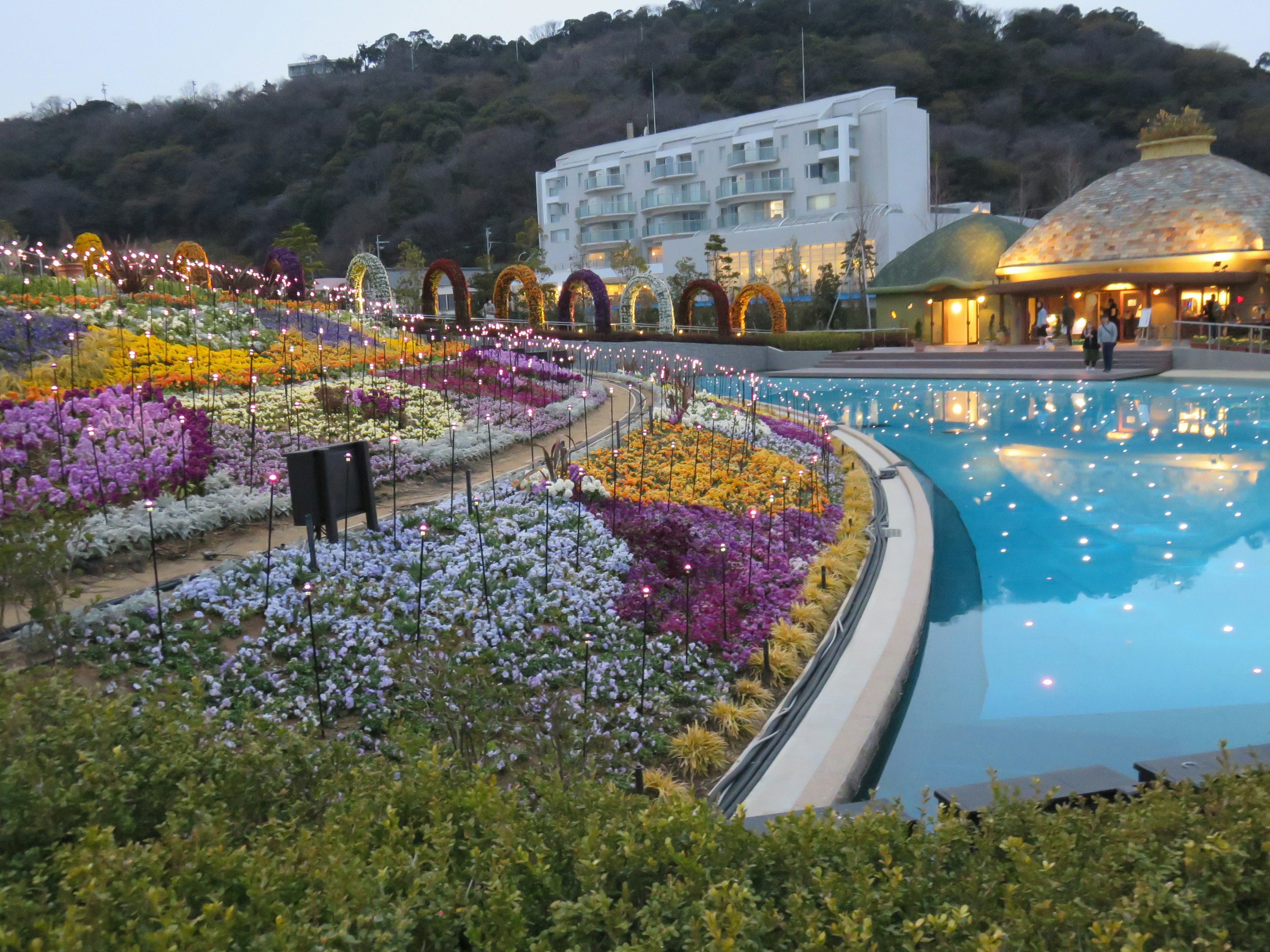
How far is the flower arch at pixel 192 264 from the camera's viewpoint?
18391mm

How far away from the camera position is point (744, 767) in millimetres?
4605

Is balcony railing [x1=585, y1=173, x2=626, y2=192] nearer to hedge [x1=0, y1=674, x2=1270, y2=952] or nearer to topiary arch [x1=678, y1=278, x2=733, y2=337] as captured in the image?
topiary arch [x1=678, y1=278, x2=733, y2=337]

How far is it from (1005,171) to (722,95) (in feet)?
77.5

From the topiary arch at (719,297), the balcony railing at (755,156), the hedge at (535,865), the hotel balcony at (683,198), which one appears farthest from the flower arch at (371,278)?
the hotel balcony at (683,198)

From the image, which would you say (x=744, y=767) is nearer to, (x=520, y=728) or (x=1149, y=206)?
(x=520, y=728)

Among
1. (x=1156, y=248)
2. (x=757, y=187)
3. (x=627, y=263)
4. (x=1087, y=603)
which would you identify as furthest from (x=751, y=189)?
(x=1087, y=603)

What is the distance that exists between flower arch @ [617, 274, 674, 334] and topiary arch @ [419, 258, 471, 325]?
5687mm

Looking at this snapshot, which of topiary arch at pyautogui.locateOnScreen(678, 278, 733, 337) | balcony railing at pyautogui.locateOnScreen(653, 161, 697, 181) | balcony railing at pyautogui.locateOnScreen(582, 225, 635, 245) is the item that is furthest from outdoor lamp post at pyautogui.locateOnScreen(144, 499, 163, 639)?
balcony railing at pyautogui.locateOnScreen(582, 225, 635, 245)

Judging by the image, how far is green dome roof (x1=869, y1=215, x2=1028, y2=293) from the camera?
116ft

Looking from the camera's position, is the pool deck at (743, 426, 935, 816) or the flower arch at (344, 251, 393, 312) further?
the flower arch at (344, 251, 393, 312)

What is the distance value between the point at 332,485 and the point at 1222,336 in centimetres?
2845

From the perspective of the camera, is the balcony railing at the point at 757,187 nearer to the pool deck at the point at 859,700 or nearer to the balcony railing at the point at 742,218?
the balcony railing at the point at 742,218

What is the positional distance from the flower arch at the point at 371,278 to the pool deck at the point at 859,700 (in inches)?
733

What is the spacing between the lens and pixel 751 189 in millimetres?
55188
